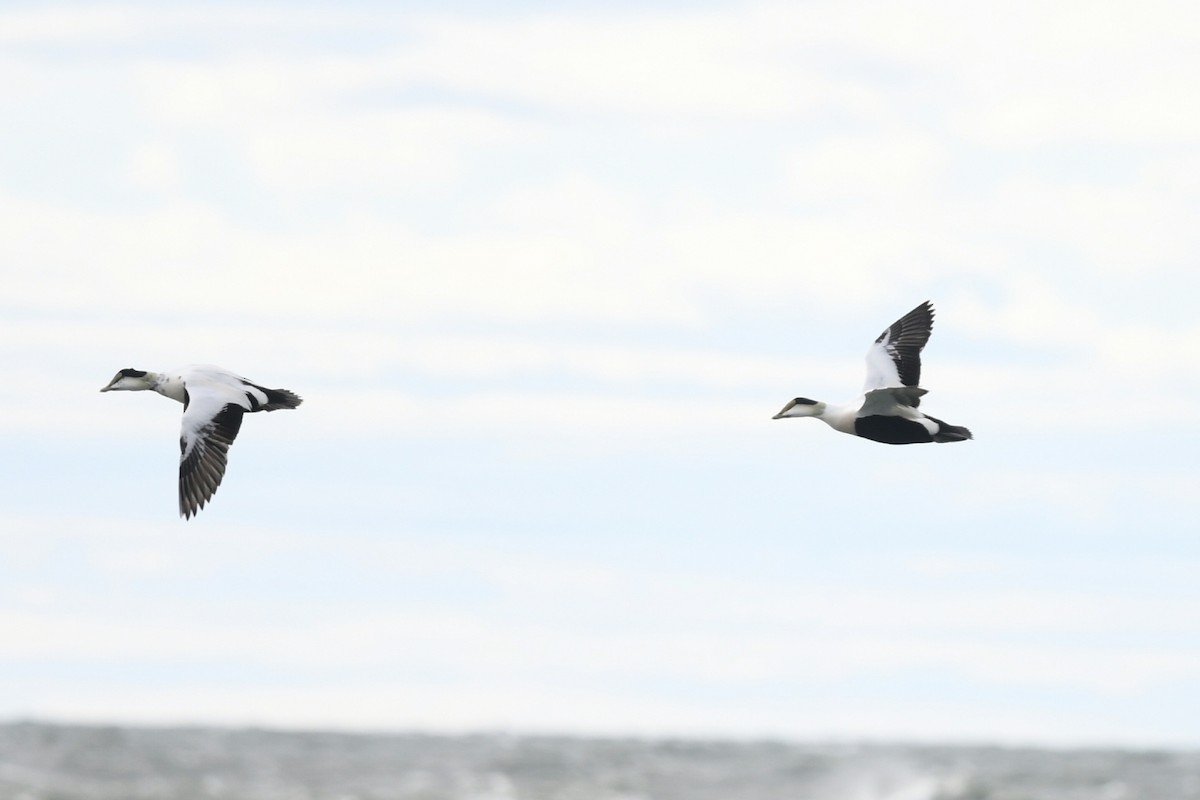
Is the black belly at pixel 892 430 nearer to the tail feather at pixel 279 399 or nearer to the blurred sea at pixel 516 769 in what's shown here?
the blurred sea at pixel 516 769

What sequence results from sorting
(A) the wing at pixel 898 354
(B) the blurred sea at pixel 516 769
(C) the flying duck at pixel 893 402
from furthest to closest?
(B) the blurred sea at pixel 516 769
(A) the wing at pixel 898 354
(C) the flying duck at pixel 893 402

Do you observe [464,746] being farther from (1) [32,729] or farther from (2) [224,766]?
(1) [32,729]

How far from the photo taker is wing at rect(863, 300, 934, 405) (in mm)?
23250

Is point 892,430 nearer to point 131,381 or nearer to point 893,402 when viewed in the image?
point 893,402

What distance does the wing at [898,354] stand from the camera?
2325cm

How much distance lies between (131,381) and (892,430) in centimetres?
957

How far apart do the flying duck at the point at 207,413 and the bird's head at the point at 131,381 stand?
406 millimetres

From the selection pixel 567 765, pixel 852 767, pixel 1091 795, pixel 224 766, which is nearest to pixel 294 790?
pixel 224 766

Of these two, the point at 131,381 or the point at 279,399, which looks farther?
the point at 131,381

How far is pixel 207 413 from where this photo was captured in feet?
74.9

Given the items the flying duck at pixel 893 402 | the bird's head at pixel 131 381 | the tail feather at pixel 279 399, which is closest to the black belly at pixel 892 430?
the flying duck at pixel 893 402

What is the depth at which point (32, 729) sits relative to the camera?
27.4 metres

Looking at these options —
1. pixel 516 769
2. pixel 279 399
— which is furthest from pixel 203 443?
pixel 516 769

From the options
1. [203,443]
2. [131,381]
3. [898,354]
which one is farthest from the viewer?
[131,381]
